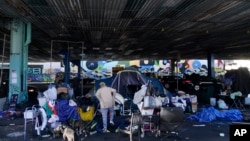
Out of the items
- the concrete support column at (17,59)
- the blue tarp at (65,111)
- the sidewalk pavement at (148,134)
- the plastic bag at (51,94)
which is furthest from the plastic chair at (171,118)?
the concrete support column at (17,59)

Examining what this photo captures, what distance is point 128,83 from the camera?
13.3 metres

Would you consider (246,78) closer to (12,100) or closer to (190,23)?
(190,23)

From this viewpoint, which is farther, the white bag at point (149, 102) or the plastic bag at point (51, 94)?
the plastic bag at point (51, 94)

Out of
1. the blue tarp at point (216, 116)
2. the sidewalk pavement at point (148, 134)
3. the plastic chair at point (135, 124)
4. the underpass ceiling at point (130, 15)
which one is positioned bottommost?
the sidewalk pavement at point (148, 134)

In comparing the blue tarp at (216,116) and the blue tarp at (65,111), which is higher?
the blue tarp at (65,111)

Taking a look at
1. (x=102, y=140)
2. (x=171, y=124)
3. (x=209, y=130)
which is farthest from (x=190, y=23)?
(x=102, y=140)

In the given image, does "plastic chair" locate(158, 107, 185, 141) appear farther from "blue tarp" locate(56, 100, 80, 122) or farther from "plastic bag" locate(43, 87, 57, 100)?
"plastic bag" locate(43, 87, 57, 100)

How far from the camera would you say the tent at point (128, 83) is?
13.2 metres

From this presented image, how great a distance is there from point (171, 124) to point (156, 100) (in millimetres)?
1273

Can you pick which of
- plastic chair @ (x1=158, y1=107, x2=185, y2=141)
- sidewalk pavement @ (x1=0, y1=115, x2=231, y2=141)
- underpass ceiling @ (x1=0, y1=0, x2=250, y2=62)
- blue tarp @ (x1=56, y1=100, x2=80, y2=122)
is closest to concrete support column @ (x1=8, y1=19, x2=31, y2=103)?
underpass ceiling @ (x1=0, y1=0, x2=250, y2=62)

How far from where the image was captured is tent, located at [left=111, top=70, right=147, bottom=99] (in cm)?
1321

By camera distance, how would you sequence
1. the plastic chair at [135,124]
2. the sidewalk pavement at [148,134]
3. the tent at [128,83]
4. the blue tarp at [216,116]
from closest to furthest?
the plastic chair at [135,124]
the sidewalk pavement at [148,134]
the blue tarp at [216,116]
the tent at [128,83]

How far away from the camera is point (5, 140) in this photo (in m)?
8.15

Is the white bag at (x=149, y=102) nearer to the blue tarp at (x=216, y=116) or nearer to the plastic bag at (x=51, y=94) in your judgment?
the plastic bag at (x=51, y=94)
